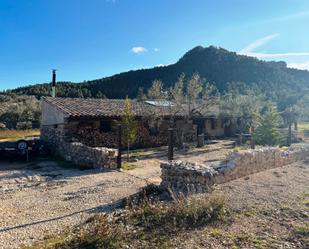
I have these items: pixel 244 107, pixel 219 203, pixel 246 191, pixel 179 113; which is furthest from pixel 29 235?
pixel 244 107

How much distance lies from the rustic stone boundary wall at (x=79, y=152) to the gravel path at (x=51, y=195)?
88 centimetres

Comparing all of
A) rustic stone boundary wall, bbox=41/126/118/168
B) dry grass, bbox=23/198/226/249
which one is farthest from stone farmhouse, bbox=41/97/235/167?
dry grass, bbox=23/198/226/249

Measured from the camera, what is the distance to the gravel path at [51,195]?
6152 mm

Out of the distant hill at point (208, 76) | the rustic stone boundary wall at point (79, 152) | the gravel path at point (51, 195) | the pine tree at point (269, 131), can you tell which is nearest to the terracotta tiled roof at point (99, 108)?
the rustic stone boundary wall at point (79, 152)

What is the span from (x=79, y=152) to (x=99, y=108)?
5430 millimetres

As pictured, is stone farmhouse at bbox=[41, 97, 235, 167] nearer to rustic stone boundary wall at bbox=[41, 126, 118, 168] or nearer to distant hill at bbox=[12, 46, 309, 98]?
rustic stone boundary wall at bbox=[41, 126, 118, 168]

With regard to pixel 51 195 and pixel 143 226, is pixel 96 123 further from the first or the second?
pixel 143 226

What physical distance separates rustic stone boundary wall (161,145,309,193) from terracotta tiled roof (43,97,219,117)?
9025 millimetres

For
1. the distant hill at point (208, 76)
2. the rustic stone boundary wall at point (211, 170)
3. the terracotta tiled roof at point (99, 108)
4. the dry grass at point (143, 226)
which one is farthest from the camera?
the distant hill at point (208, 76)

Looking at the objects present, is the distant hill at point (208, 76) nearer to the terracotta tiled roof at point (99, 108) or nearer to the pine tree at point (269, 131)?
the terracotta tiled roof at point (99, 108)

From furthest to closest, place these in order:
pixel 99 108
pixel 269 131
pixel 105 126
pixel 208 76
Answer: pixel 208 76 < pixel 99 108 < pixel 269 131 < pixel 105 126

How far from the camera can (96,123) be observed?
17578mm

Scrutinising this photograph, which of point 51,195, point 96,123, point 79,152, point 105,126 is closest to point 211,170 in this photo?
point 51,195

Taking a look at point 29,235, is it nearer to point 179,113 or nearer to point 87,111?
point 87,111
